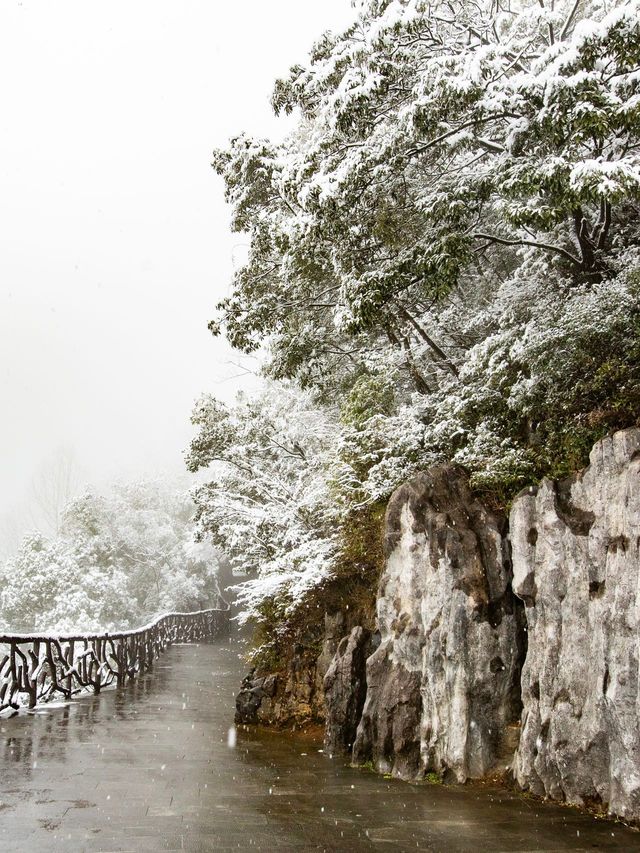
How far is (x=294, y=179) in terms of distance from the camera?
9070 mm

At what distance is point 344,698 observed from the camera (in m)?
8.92

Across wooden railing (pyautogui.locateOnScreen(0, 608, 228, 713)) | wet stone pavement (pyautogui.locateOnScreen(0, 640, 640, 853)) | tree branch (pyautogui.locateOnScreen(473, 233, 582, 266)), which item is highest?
tree branch (pyautogui.locateOnScreen(473, 233, 582, 266))

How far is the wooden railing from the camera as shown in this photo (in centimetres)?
1019

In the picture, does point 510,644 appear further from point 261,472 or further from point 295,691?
point 261,472


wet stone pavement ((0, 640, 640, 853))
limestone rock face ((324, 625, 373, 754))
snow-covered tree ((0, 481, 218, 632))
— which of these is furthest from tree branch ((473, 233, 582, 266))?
snow-covered tree ((0, 481, 218, 632))

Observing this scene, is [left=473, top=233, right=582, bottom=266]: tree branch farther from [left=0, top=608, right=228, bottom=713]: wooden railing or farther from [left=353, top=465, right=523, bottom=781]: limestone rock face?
[left=0, top=608, right=228, bottom=713]: wooden railing

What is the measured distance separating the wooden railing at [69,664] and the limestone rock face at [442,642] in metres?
5.32

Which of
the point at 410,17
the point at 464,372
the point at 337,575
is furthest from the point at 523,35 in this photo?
the point at 337,575

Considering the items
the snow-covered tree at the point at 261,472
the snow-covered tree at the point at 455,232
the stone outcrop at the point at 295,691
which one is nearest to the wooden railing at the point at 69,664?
the snow-covered tree at the point at 261,472

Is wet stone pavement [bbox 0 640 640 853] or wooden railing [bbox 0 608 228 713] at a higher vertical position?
wooden railing [bbox 0 608 228 713]

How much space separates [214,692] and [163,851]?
409 inches

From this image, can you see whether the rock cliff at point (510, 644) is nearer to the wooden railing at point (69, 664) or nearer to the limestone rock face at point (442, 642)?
the limestone rock face at point (442, 642)

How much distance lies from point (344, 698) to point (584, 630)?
12.1 ft

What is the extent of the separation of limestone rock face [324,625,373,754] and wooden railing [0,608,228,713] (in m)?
4.56
